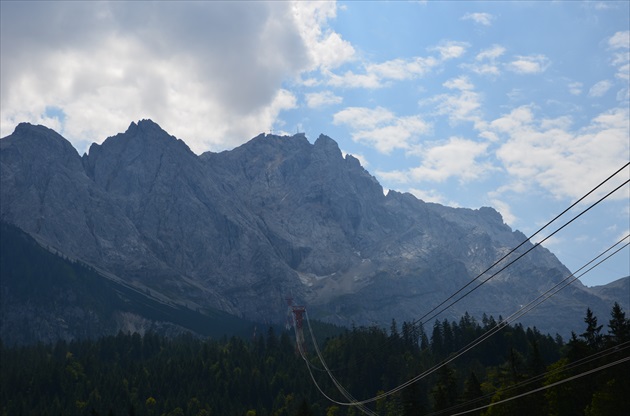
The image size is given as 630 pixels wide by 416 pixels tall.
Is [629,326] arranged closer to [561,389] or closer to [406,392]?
[561,389]


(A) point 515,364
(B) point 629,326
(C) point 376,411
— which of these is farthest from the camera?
(C) point 376,411

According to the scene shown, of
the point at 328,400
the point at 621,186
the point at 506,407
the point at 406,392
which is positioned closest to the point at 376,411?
the point at 328,400

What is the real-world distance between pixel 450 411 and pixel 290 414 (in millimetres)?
102700

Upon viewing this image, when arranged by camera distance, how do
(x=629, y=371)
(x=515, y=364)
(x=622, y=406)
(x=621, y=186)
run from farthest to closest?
(x=515, y=364), (x=629, y=371), (x=622, y=406), (x=621, y=186)

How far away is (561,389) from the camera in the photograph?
8844 centimetres

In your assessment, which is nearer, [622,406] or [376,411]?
[622,406]

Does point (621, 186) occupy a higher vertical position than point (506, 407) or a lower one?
higher

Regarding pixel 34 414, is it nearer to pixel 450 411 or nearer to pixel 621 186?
pixel 450 411

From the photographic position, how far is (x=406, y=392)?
353 ft

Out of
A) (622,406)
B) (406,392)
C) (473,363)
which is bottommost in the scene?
(622,406)

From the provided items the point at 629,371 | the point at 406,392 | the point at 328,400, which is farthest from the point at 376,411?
the point at 629,371

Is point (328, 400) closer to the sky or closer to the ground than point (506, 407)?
closer to the sky

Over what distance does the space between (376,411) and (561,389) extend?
96061 millimetres

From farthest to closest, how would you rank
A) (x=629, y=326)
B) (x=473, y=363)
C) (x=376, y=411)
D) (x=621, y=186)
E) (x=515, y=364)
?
(x=473, y=363)
(x=376, y=411)
(x=515, y=364)
(x=629, y=326)
(x=621, y=186)
